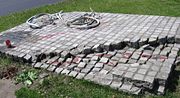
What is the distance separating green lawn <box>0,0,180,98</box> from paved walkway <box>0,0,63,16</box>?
2.37 metres

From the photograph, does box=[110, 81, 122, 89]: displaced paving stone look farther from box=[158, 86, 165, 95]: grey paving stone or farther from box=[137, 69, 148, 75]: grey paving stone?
box=[158, 86, 165, 95]: grey paving stone

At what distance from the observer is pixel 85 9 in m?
16.6

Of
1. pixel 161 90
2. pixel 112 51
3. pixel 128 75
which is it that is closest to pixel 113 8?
pixel 112 51

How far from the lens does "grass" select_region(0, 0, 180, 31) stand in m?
14.8

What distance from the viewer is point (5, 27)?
1461cm

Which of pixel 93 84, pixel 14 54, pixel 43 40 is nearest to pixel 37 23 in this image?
pixel 43 40

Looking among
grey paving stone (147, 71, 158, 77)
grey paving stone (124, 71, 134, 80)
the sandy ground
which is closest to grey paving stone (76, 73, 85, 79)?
grey paving stone (124, 71, 134, 80)

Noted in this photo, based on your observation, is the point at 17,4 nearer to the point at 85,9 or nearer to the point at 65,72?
the point at 85,9

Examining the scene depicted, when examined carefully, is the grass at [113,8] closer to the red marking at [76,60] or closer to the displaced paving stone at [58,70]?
the red marking at [76,60]

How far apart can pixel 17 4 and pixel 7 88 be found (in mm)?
13789

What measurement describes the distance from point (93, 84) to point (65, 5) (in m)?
11.3

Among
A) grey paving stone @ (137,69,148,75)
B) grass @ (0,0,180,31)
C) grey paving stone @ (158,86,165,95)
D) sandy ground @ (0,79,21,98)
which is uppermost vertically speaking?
grey paving stone @ (137,69,148,75)

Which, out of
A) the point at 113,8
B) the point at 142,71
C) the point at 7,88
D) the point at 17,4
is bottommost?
the point at 17,4

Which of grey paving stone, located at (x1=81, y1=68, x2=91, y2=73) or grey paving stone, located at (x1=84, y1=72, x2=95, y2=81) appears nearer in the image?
grey paving stone, located at (x1=84, y1=72, x2=95, y2=81)
